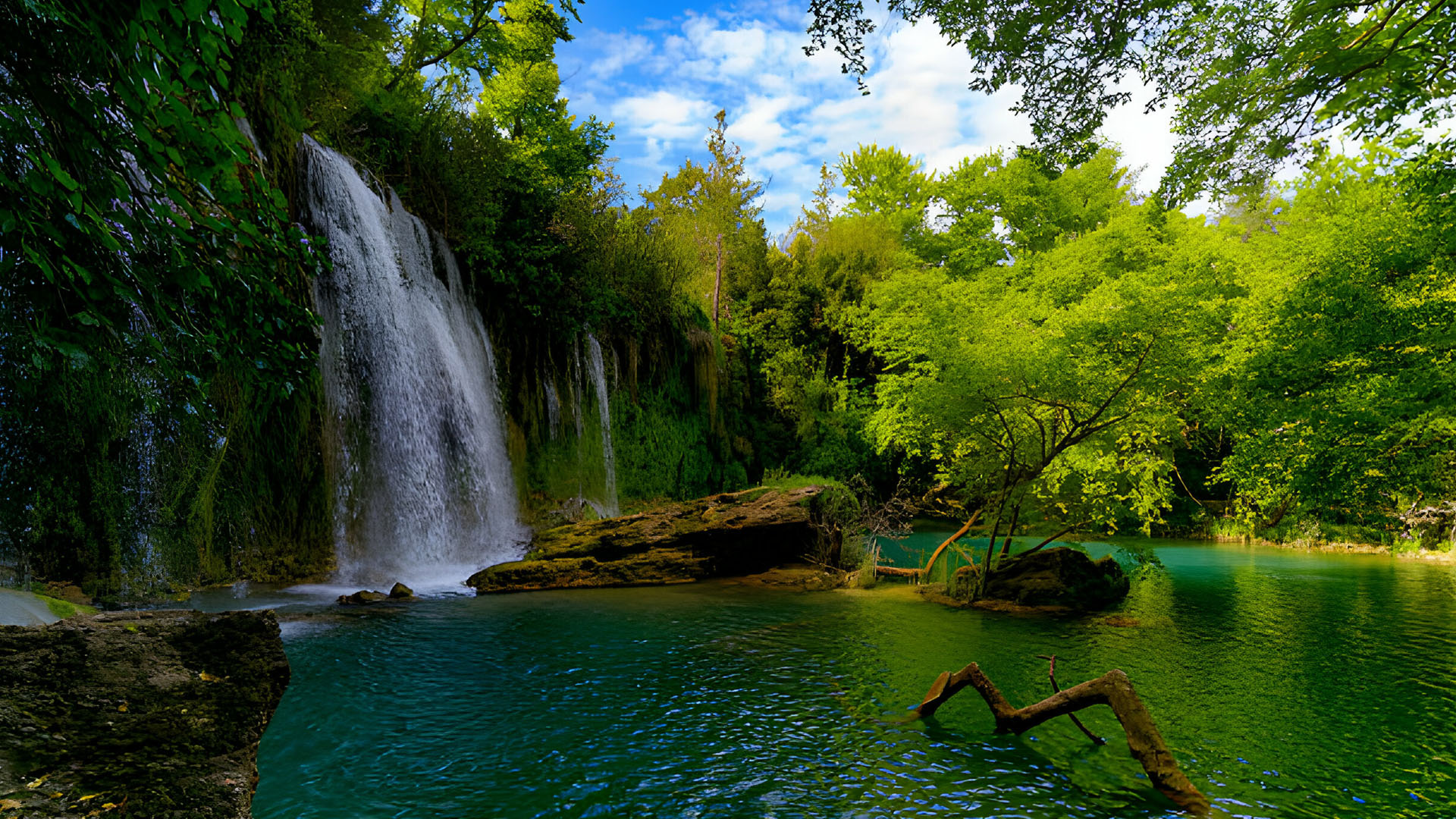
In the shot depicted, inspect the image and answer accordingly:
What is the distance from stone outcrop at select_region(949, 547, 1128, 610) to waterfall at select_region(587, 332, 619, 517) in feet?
32.1

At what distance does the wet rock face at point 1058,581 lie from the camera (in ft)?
37.8

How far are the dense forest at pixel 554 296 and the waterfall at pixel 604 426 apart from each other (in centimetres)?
62

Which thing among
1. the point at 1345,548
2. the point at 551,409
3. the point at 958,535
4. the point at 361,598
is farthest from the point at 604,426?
the point at 1345,548

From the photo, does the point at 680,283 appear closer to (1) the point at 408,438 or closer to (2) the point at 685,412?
(2) the point at 685,412

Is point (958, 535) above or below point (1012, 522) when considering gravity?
below

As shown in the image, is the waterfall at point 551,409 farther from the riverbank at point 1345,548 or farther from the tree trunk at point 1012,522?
the riverbank at point 1345,548

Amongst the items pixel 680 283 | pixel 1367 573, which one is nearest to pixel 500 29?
pixel 680 283

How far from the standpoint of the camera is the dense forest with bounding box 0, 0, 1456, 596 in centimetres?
346

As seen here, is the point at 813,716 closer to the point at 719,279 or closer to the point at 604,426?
the point at 604,426

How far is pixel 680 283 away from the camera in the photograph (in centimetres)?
2297

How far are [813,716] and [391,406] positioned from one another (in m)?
8.75

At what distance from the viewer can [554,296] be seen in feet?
55.7

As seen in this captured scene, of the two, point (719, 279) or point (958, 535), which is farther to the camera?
point (719, 279)

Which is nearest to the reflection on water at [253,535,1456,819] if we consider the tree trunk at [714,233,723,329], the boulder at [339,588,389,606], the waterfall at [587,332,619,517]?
the boulder at [339,588,389,606]
